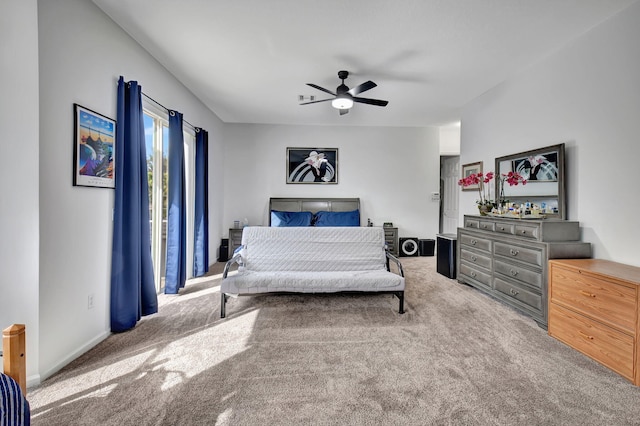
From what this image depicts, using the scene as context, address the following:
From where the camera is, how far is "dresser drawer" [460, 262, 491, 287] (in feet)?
11.8

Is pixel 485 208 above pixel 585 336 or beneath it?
above

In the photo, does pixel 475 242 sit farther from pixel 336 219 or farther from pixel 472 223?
pixel 336 219

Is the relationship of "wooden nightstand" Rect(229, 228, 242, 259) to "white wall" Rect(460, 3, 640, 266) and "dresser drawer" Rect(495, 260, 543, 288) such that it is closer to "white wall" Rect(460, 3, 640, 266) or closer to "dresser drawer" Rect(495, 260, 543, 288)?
"dresser drawer" Rect(495, 260, 543, 288)

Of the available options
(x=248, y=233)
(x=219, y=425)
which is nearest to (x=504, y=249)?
(x=248, y=233)

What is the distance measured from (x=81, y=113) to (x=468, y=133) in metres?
5.06

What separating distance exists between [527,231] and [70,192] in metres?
4.09

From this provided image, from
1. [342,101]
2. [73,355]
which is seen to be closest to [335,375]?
[73,355]

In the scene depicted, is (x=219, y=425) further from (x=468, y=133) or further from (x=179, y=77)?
(x=468, y=133)

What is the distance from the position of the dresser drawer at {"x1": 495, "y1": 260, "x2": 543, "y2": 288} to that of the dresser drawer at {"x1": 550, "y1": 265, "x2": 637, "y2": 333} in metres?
0.21

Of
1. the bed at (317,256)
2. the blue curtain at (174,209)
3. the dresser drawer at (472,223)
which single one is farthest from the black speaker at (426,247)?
the blue curtain at (174,209)

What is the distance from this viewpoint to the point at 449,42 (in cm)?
295

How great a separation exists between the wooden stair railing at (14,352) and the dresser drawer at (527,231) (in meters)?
3.70

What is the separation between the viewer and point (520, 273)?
305 centimetres

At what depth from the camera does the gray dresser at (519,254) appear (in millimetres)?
2752
